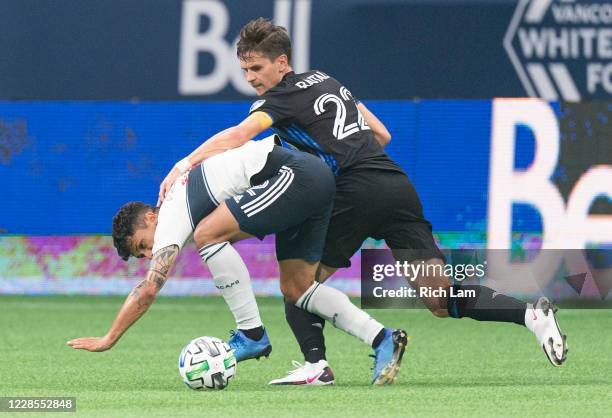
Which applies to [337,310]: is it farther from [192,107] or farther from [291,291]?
[192,107]

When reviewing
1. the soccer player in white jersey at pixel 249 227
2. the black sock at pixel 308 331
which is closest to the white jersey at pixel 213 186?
the soccer player in white jersey at pixel 249 227

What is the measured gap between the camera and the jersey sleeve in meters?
6.78

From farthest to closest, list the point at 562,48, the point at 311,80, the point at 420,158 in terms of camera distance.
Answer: the point at 562,48, the point at 420,158, the point at 311,80

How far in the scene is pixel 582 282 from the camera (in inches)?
439

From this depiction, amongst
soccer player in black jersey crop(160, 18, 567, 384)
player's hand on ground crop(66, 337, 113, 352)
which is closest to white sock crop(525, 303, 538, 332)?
soccer player in black jersey crop(160, 18, 567, 384)

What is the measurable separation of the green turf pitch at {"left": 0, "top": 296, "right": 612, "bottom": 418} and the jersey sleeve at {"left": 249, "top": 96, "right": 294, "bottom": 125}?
1.13 m

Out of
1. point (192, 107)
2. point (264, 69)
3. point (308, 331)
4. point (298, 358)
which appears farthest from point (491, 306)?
point (192, 107)

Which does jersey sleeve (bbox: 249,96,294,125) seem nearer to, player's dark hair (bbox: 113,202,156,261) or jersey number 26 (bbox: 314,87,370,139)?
jersey number 26 (bbox: 314,87,370,139)

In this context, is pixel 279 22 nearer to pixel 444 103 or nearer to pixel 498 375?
pixel 444 103

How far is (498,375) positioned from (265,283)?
4.60 metres

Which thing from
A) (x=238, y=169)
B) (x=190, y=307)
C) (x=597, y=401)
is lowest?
(x=190, y=307)

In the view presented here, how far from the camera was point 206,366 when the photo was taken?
6500 millimetres

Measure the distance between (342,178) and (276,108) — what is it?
429mm

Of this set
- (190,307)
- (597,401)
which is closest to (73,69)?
(190,307)
